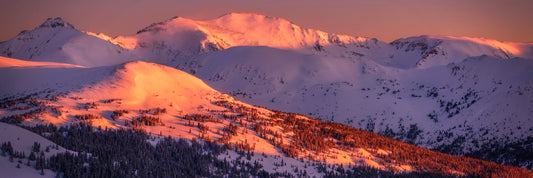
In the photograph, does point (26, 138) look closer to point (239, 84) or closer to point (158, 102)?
point (158, 102)

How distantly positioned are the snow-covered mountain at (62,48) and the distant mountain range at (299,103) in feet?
4.18

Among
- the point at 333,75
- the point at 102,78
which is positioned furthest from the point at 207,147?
the point at 333,75

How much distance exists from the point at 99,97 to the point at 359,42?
14840 centimetres

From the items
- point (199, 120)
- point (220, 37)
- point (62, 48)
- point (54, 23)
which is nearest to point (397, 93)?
point (199, 120)

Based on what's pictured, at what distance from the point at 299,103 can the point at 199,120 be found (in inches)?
1463

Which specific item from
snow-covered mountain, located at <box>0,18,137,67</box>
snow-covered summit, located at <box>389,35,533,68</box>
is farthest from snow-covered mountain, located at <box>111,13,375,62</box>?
snow-covered summit, located at <box>389,35,533,68</box>

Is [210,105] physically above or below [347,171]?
above

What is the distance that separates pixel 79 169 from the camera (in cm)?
1330

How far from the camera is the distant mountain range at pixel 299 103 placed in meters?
25.2

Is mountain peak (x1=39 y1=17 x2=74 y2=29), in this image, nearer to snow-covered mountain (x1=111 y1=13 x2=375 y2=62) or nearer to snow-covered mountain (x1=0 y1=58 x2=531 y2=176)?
snow-covered mountain (x1=111 y1=13 x2=375 y2=62)

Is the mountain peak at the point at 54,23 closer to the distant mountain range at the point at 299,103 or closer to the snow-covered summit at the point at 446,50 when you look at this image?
the distant mountain range at the point at 299,103

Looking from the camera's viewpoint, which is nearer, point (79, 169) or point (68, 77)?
point (79, 169)

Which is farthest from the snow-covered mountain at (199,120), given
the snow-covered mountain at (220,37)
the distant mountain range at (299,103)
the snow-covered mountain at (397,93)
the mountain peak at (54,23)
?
the mountain peak at (54,23)

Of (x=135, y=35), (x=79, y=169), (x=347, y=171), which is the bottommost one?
(x=347, y=171)
